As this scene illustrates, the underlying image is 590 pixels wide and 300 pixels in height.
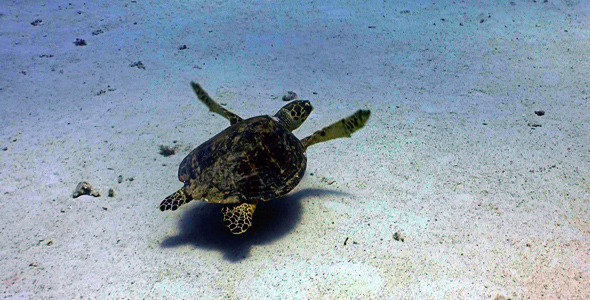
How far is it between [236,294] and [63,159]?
298 cm

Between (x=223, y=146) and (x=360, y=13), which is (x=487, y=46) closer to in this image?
(x=360, y=13)

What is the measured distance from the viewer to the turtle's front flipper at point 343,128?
316cm

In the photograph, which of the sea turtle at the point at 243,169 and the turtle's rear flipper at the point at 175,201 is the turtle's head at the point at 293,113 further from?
the turtle's rear flipper at the point at 175,201

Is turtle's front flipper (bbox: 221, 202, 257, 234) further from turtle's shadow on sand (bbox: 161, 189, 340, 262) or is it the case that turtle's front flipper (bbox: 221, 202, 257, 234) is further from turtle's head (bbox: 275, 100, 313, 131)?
turtle's head (bbox: 275, 100, 313, 131)

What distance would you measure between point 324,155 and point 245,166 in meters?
1.47

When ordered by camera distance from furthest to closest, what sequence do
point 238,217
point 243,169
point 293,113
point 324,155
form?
point 324,155 < point 293,113 < point 243,169 < point 238,217

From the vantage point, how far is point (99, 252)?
2902 millimetres

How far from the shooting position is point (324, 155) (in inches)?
159

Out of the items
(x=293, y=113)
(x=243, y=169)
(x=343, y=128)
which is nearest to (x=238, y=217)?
(x=243, y=169)

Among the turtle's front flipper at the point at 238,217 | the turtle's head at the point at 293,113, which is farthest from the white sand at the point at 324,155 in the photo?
the turtle's head at the point at 293,113

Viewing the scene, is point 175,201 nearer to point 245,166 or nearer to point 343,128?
point 245,166

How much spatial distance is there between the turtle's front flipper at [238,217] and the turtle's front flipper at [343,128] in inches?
41.0

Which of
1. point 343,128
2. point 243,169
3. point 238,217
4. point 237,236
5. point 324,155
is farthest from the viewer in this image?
point 324,155

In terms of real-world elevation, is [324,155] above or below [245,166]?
below
